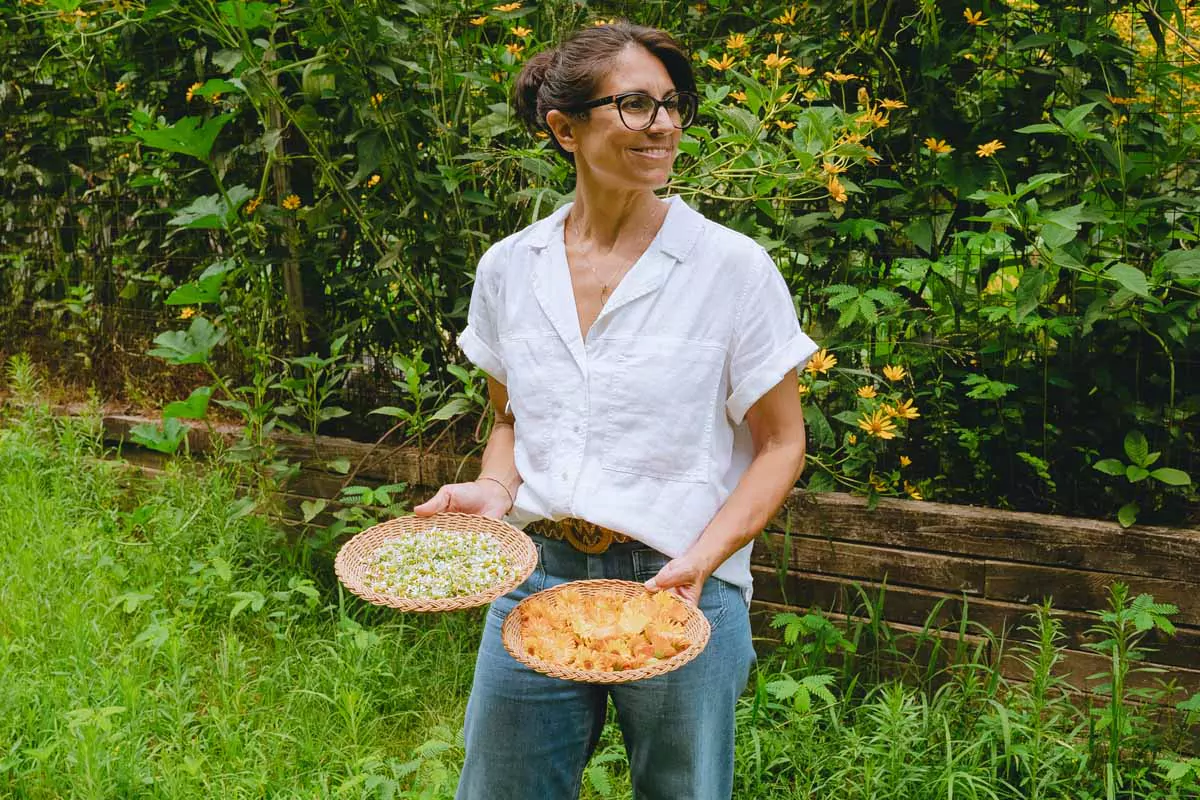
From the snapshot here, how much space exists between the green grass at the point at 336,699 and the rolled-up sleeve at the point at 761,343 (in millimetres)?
1148

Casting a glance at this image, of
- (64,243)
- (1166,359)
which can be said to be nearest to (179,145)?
(64,243)

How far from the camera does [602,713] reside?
1.83 m

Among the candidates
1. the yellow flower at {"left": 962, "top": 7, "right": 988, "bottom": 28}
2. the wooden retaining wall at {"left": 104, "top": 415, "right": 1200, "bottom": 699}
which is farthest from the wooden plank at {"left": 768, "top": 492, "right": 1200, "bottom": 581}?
the yellow flower at {"left": 962, "top": 7, "right": 988, "bottom": 28}

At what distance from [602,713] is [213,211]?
228 cm

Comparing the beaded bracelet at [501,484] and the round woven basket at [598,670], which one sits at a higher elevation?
the beaded bracelet at [501,484]

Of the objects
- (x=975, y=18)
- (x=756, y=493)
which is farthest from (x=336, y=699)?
(x=975, y=18)

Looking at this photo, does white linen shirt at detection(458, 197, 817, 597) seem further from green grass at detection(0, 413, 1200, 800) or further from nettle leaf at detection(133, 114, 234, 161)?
nettle leaf at detection(133, 114, 234, 161)

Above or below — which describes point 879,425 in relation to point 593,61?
below

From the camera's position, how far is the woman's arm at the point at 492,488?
1884 millimetres

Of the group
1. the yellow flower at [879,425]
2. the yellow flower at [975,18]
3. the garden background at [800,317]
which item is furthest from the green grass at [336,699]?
the yellow flower at [975,18]

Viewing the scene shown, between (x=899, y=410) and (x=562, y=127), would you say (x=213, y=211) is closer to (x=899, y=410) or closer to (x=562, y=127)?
(x=562, y=127)

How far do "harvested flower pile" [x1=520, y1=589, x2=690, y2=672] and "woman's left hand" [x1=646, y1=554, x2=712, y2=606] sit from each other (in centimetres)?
1

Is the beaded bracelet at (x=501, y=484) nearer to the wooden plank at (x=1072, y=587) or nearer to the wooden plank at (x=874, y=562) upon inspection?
the wooden plank at (x=874, y=562)

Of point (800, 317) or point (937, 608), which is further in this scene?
point (800, 317)
